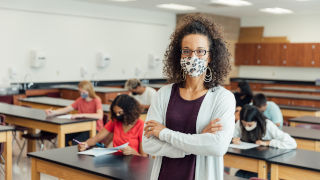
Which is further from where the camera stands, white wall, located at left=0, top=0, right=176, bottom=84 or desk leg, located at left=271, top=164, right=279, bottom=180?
white wall, located at left=0, top=0, right=176, bottom=84

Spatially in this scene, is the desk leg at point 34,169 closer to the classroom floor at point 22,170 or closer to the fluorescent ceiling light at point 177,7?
the classroom floor at point 22,170

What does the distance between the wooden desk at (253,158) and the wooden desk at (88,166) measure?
2.61 feet

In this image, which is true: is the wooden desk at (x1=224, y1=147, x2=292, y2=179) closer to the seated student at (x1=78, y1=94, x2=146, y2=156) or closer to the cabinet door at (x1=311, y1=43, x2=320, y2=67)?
the seated student at (x1=78, y1=94, x2=146, y2=156)

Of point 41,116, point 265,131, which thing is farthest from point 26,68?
point 265,131

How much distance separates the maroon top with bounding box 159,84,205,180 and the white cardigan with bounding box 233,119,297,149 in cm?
192

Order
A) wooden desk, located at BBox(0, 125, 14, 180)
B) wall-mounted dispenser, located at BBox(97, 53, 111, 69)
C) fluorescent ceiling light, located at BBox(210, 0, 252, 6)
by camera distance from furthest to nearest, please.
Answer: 1. wall-mounted dispenser, located at BBox(97, 53, 111, 69)
2. fluorescent ceiling light, located at BBox(210, 0, 252, 6)
3. wooden desk, located at BBox(0, 125, 14, 180)

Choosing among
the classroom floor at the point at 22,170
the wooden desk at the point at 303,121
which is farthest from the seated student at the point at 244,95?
the classroom floor at the point at 22,170

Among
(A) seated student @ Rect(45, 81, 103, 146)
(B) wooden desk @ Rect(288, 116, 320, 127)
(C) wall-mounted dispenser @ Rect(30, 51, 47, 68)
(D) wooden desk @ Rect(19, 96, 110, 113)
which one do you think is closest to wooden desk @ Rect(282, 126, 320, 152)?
(B) wooden desk @ Rect(288, 116, 320, 127)

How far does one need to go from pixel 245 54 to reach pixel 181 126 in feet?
39.7

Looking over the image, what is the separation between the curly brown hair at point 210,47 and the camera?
69.7 inches

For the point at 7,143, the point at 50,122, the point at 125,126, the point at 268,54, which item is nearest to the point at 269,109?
the point at 125,126

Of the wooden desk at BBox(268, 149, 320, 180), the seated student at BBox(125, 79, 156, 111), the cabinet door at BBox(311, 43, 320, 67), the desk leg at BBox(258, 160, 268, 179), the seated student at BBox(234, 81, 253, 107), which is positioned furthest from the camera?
the cabinet door at BBox(311, 43, 320, 67)

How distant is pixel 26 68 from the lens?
883 centimetres

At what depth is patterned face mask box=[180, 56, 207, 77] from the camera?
1.69m
